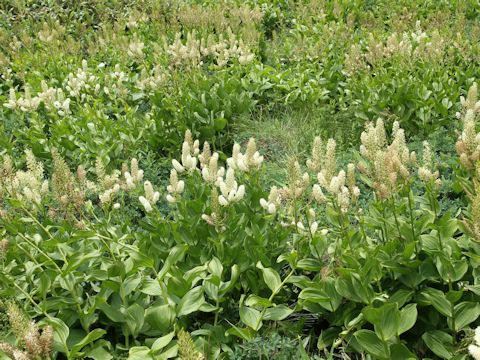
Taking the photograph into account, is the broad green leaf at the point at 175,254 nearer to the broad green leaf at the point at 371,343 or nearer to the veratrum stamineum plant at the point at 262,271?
the veratrum stamineum plant at the point at 262,271

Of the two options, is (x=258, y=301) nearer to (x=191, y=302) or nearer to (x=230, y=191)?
(x=191, y=302)

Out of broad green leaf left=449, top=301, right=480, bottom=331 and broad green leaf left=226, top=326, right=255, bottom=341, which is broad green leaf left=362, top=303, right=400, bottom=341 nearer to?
broad green leaf left=449, top=301, right=480, bottom=331

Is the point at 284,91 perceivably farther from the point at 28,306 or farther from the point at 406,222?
the point at 28,306

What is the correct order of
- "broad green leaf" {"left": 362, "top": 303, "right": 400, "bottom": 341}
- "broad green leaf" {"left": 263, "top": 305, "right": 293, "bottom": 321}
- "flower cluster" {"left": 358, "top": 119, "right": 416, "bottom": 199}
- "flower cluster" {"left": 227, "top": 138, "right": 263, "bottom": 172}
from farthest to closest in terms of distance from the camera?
"flower cluster" {"left": 227, "top": 138, "right": 263, "bottom": 172} → "broad green leaf" {"left": 263, "top": 305, "right": 293, "bottom": 321} → "flower cluster" {"left": 358, "top": 119, "right": 416, "bottom": 199} → "broad green leaf" {"left": 362, "top": 303, "right": 400, "bottom": 341}

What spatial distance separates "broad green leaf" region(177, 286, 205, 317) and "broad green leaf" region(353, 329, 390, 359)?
899 millimetres

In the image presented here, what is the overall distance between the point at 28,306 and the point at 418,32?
6353 mm

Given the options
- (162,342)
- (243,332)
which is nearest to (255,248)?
(243,332)

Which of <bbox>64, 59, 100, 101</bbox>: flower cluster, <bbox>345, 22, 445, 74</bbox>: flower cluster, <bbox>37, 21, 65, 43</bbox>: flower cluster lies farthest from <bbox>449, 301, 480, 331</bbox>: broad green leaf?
<bbox>37, 21, 65, 43</bbox>: flower cluster

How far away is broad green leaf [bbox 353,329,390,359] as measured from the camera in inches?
126

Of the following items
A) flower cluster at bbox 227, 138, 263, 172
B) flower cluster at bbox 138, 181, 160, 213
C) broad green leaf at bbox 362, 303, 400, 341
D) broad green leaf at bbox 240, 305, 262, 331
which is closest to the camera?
broad green leaf at bbox 362, 303, 400, 341

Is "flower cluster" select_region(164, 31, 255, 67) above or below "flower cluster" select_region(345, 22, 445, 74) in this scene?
below

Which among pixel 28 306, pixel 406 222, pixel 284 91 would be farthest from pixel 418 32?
pixel 28 306

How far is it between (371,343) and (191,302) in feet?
3.35

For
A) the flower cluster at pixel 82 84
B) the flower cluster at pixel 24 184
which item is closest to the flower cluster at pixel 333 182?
the flower cluster at pixel 24 184
